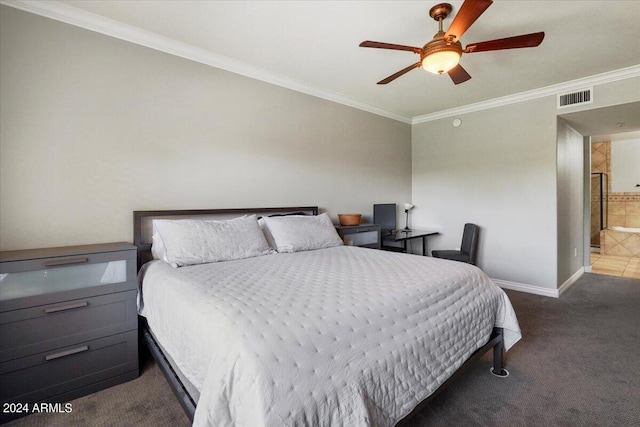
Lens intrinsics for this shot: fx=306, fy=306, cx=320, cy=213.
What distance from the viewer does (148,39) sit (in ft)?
8.27

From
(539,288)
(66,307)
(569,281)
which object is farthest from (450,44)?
(569,281)

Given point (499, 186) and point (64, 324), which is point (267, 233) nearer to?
point (64, 324)

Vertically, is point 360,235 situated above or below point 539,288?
above

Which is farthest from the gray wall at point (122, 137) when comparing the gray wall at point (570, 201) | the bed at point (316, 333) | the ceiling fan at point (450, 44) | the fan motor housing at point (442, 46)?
the gray wall at point (570, 201)

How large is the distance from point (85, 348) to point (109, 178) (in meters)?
1.22

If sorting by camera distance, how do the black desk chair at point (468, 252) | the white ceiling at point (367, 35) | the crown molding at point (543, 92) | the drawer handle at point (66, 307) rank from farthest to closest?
the black desk chair at point (468, 252) < the crown molding at point (543, 92) < the white ceiling at point (367, 35) < the drawer handle at point (66, 307)

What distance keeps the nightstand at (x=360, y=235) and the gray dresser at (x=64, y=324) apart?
2.24 m

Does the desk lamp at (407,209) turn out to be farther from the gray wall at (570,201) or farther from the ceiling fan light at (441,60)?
Answer: the ceiling fan light at (441,60)

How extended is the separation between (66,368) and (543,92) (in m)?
5.27

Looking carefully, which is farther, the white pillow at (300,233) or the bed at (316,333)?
the white pillow at (300,233)

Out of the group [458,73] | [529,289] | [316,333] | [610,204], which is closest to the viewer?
[316,333]

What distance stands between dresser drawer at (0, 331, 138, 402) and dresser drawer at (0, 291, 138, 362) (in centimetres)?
5

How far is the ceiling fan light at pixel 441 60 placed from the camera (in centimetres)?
207

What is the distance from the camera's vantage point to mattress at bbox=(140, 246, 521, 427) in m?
1.00
